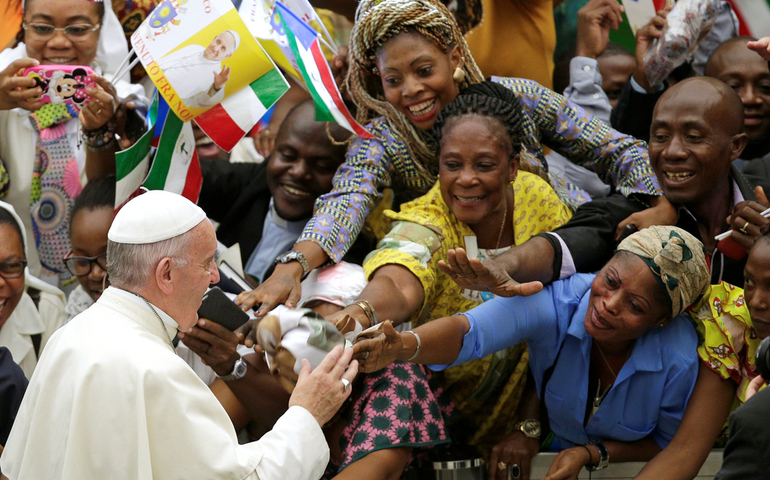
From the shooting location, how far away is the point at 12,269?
373cm

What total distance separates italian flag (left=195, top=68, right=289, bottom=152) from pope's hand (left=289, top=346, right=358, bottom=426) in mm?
1288

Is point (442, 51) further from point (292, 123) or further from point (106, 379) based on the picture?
point (106, 379)

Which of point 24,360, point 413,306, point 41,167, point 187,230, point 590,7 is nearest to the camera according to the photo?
point 187,230

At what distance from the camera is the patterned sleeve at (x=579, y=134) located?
13.1ft

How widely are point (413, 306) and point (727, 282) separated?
1.31 meters

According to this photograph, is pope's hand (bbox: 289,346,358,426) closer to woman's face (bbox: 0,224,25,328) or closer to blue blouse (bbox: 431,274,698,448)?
blue blouse (bbox: 431,274,698,448)

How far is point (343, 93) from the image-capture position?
444cm

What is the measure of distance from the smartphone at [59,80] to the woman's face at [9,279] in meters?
0.61

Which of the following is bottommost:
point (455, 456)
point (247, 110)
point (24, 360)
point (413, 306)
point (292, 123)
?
point (455, 456)

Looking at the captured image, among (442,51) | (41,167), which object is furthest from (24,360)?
(442,51)

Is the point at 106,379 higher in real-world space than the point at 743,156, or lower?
higher

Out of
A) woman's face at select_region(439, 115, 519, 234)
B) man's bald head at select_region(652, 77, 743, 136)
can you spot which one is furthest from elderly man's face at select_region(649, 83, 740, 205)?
woman's face at select_region(439, 115, 519, 234)

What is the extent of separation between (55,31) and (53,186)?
2.49ft

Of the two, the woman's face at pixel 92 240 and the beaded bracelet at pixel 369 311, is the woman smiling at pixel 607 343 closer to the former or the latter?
the beaded bracelet at pixel 369 311
